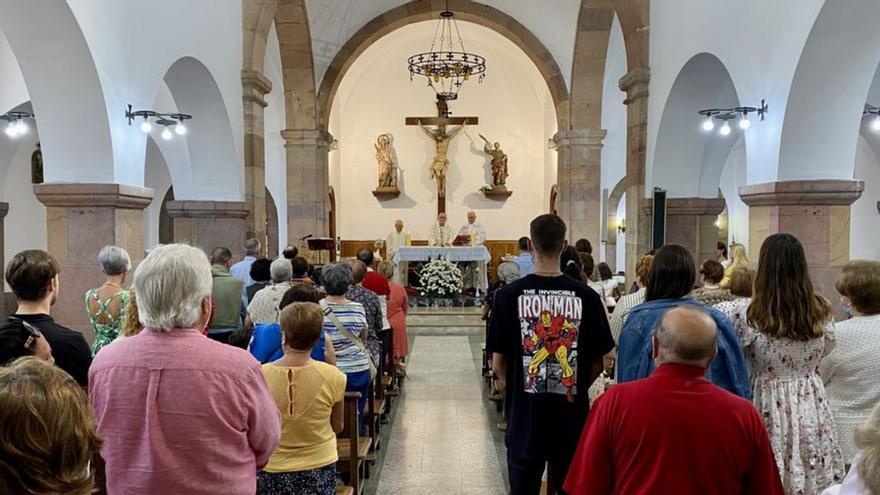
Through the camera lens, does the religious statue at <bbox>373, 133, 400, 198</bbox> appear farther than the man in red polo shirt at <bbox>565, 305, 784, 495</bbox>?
Yes

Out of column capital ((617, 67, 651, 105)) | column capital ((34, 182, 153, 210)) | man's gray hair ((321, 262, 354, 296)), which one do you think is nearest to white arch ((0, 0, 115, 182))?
column capital ((34, 182, 153, 210))

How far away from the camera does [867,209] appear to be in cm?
1338

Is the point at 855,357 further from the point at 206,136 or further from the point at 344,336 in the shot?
the point at 206,136

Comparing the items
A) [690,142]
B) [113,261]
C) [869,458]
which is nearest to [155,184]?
[690,142]

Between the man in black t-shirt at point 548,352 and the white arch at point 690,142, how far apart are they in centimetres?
627

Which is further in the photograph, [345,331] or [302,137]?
[302,137]

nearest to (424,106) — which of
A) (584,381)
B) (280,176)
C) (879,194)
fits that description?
(280,176)

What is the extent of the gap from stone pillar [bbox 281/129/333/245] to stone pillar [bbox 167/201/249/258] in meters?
4.26

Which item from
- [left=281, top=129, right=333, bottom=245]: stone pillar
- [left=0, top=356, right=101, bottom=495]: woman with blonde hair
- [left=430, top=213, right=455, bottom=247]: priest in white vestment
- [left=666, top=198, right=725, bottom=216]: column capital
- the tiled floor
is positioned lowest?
the tiled floor

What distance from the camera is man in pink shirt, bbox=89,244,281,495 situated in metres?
1.96

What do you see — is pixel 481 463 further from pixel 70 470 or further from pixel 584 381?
pixel 70 470

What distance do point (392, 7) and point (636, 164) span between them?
7.30 meters

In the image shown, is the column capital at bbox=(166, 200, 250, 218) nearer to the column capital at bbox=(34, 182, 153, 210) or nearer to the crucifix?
the column capital at bbox=(34, 182, 153, 210)

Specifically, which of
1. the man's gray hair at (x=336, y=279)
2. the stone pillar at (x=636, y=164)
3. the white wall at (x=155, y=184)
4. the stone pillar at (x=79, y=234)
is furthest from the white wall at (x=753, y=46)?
the white wall at (x=155, y=184)
